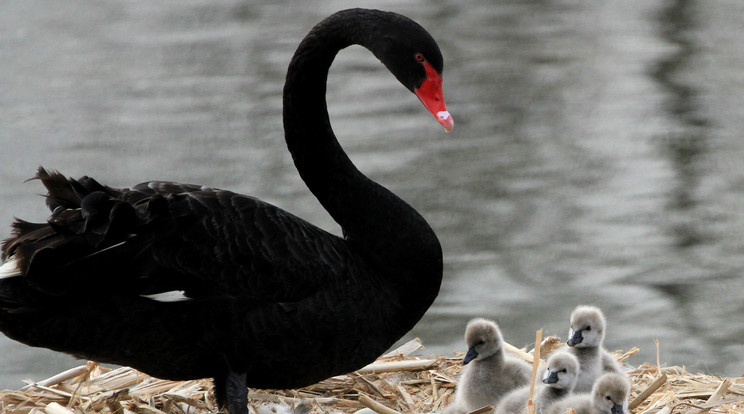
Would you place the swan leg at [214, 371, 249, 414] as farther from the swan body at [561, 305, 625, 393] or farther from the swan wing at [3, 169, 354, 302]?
the swan body at [561, 305, 625, 393]

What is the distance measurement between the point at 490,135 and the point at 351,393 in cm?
353

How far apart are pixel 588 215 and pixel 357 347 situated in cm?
303

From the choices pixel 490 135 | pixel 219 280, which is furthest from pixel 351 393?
pixel 490 135

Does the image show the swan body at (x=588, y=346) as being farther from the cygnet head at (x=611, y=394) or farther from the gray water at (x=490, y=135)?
the gray water at (x=490, y=135)

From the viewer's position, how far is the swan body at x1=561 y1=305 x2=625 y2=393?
3.36m

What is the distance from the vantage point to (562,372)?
3.18 m

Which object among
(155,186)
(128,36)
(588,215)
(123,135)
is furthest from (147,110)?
(155,186)

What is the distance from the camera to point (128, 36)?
8.55 m

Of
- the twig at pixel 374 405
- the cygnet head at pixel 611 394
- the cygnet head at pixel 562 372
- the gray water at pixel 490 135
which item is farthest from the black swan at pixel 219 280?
the gray water at pixel 490 135

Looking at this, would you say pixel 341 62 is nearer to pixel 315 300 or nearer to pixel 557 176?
pixel 557 176

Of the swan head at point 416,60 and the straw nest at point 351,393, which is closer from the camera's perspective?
the swan head at point 416,60

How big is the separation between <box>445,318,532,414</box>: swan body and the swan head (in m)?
0.82

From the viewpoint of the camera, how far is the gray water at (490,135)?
509cm

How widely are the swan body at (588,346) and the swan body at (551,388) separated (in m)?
0.13
